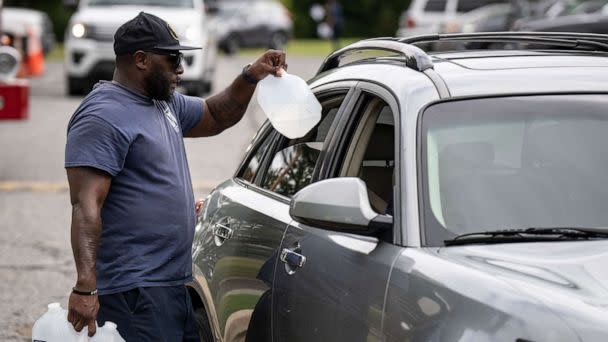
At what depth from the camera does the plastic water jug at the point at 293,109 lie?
500 centimetres

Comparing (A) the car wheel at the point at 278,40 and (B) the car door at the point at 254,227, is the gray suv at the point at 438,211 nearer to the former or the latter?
(B) the car door at the point at 254,227

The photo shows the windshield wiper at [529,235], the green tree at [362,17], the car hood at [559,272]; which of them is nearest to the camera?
the car hood at [559,272]

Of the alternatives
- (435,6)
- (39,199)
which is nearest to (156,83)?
(39,199)

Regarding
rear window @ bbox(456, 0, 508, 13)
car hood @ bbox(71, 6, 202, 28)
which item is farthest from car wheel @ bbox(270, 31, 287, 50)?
car hood @ bbox(71, 6, 202, 28)

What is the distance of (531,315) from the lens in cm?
337

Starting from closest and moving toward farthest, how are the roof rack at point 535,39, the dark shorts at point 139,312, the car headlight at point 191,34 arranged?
the dark shorts at point 139,312 < the roof rack at point 535,39 < the car headlight at point 191,34

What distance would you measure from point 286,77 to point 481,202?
128cm

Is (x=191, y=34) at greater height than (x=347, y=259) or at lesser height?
lesser

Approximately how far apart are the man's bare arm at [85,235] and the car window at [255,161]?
3.10 ft

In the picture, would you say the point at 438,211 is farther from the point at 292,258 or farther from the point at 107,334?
the point at 107,334

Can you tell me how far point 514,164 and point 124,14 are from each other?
770 inches

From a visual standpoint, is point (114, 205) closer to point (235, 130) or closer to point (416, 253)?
point (416, 253)

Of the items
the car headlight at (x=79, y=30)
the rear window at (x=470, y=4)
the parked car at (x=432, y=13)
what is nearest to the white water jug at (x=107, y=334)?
the car headlight at (x=79, y=30)

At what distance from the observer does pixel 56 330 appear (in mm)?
4801
